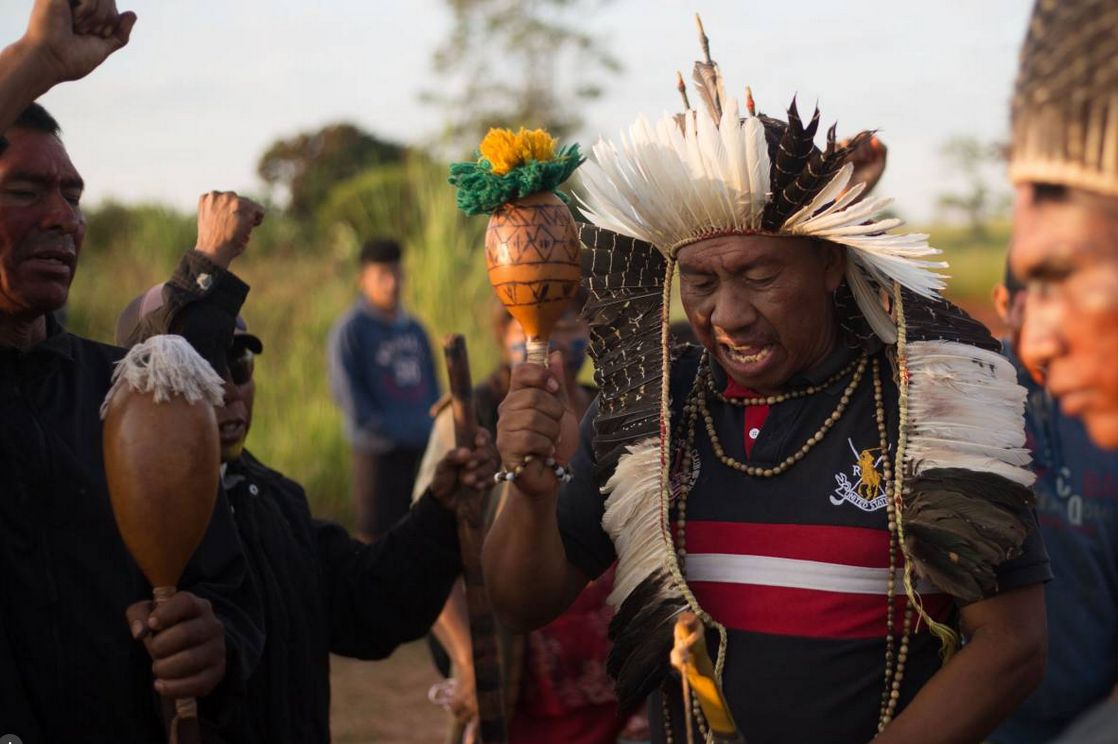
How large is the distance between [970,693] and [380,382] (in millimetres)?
6688

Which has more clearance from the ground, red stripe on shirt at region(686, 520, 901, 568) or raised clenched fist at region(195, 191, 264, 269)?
raised clenched fist at region(195, 191, 264, 269)

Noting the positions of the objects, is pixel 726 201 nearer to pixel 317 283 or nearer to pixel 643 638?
pixel 643 638

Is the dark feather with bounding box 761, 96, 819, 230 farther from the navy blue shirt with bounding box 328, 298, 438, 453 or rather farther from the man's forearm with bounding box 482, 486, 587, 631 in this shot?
the navy blue shirt with bounding box 328, 298, 438, 453

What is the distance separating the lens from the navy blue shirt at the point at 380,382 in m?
8.63

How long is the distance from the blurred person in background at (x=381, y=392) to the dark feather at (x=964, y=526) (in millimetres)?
6282

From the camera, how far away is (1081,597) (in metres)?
3.54

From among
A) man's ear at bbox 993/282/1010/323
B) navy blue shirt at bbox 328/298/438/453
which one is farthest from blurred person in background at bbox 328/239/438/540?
man's ear at bbox 993/282/1010/323

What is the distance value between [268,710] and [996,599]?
1763 mm

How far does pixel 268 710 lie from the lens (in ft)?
10.2

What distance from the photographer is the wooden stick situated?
8.46 feet

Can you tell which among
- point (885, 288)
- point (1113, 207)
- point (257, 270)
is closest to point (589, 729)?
point (885, 288)

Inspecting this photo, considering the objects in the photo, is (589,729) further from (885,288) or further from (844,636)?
(885,288)

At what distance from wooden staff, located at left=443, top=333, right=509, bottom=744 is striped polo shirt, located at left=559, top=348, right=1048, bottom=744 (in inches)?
38.6

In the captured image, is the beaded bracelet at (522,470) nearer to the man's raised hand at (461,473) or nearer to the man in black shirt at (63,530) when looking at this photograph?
the man in black shirt at (63,530)
